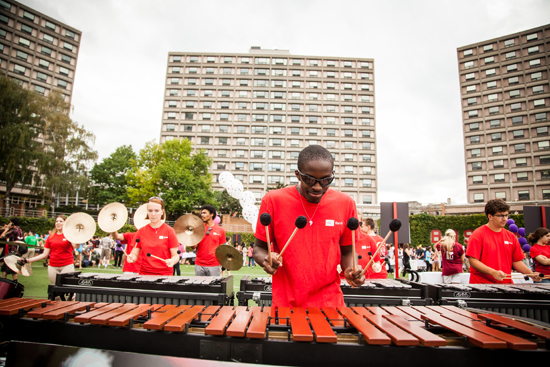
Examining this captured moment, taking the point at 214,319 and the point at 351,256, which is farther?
the point at 351,256

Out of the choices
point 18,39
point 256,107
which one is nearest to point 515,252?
point 256,107

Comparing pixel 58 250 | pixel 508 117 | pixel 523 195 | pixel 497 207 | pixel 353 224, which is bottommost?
pixel 58 250

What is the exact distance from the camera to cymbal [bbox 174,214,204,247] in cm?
560

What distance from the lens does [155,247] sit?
4.78 m

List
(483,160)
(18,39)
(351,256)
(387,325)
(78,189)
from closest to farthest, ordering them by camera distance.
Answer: (387,325), (351,256), (78,189), (18,39), (483,160)

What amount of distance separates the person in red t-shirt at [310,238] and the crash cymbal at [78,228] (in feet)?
15.8

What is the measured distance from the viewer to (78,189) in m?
32.4

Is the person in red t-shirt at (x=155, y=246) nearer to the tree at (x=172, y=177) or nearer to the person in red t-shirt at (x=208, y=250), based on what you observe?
the person in red t-shirt at (x=208, y=250)

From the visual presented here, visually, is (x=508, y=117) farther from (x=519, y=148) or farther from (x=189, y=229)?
(x=189, y=229)

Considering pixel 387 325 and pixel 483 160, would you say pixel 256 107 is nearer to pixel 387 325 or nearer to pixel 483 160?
pixel 483 160

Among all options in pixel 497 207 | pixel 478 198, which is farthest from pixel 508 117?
pixel 497 207

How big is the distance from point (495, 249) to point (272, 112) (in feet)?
191

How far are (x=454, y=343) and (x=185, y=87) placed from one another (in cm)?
6510

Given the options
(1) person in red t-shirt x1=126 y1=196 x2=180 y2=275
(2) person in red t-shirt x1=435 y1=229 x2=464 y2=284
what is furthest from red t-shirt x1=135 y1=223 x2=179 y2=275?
(2) person in red t-shirt x1=435 y1=229 x2=464 y2=284
